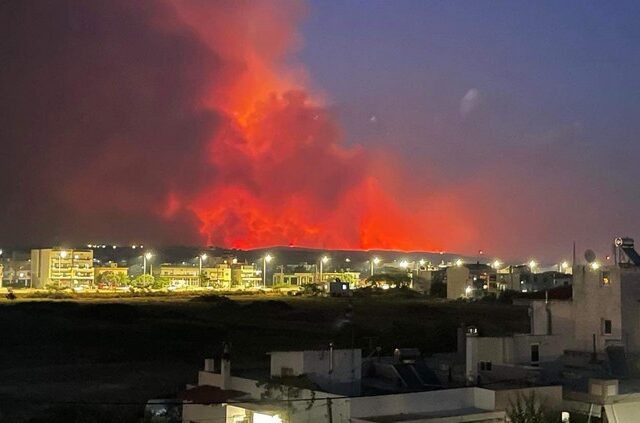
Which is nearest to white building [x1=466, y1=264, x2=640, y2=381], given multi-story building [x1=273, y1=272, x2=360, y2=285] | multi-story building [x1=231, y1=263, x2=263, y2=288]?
multi-story building [x1=231, y1=263, x2=263, y2=288]

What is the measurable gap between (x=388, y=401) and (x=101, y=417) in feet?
39.4

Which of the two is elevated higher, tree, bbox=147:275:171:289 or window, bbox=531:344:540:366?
tree, bbox=147:275:171:289

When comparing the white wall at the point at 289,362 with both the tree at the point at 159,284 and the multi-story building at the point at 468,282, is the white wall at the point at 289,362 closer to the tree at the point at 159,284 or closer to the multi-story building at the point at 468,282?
the multi-story building at the point at 468,282

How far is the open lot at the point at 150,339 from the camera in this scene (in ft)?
102

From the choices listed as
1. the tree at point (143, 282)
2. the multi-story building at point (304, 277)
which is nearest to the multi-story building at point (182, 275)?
the tree at point (143, 282)

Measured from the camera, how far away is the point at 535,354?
23062mm

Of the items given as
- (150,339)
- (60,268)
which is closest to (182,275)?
(60,268)

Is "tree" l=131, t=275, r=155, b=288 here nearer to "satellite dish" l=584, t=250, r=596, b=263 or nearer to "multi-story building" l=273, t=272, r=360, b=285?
"multi-story building" l=273, t=272, r=360, b=285

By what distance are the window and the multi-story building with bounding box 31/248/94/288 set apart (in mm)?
124815

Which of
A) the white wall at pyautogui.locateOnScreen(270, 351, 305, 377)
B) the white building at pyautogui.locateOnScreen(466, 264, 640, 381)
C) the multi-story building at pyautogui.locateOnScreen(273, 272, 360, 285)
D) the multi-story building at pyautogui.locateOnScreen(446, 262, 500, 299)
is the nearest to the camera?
the white wall at pyautogui.locateOnScreen(270, 351, 305, 377)

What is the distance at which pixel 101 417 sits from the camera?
24.2m

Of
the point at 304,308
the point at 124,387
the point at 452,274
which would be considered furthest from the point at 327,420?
the point at 452,274

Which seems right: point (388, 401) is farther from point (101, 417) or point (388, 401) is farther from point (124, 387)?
point (124, 387)

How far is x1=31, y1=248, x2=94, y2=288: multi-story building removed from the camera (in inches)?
5546
